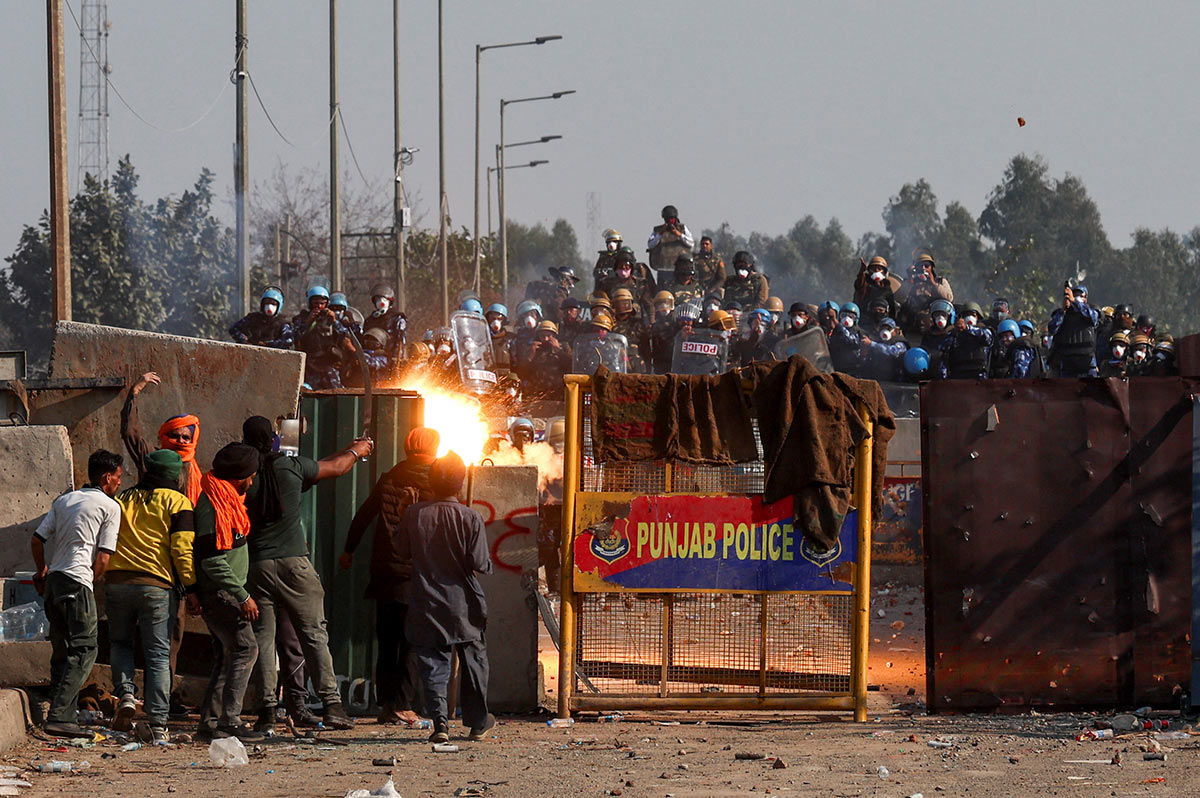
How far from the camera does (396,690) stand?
9.48 m

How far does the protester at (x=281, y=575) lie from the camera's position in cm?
886

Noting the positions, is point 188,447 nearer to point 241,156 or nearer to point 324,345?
point 324,345

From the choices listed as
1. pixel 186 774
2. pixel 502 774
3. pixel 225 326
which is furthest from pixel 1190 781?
pixel 225 326

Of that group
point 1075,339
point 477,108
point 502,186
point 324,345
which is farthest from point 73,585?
point 502,186

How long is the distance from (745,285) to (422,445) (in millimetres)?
17476

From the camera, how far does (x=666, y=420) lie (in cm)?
940

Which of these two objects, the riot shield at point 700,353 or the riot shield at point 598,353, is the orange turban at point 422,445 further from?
the riot shield at point 598,353

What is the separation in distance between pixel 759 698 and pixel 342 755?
2.57 m

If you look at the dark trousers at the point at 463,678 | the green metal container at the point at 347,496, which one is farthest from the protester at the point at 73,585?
the dark trousers at the point at 463,678

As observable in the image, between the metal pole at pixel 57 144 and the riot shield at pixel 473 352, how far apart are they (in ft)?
18.3

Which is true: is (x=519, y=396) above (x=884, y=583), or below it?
above

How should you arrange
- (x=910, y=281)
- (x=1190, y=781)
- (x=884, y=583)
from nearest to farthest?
(x=1190, y=781)
(x=884, y=583)
(x=910, y=281)

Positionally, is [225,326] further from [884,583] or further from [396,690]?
[396,690]

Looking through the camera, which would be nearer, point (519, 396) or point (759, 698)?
point (759, 698)
